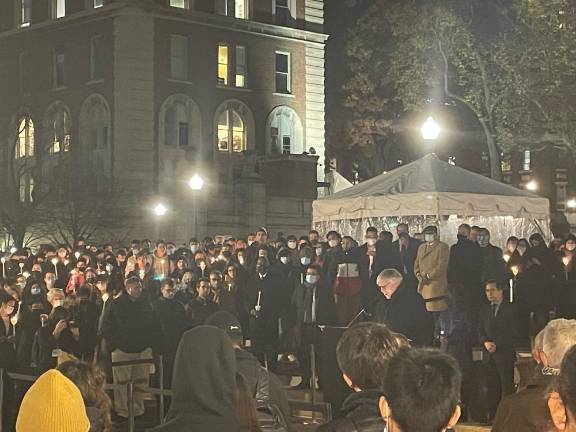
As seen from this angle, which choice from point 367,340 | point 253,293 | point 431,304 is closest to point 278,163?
point 253,293

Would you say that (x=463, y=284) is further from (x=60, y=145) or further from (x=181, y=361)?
A: (x=60, y=145)

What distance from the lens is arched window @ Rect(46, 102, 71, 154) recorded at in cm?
4878

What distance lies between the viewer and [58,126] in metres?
49.8

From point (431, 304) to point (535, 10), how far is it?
2015 cm

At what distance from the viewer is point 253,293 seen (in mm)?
18656

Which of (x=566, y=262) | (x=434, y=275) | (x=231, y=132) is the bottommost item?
(x=434, y=275)

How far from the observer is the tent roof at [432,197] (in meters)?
19.7

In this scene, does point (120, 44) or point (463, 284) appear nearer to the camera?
point (463, 284)

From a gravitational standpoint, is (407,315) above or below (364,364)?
below

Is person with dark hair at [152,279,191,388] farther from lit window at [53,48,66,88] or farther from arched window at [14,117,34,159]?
lit window at [53,48,66,88]

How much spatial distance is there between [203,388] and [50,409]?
1.02 meters

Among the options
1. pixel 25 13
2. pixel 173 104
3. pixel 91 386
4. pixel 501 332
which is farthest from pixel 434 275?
pixel 25 13

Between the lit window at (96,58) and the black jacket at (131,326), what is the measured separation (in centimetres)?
3362

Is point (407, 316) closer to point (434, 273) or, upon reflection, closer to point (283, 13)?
point (434, 273)
